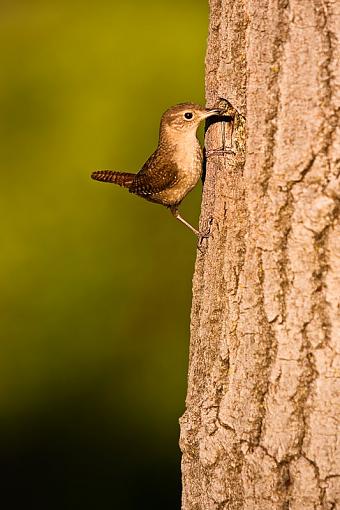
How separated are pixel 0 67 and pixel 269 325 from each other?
4635 mm

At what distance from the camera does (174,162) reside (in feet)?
10.9

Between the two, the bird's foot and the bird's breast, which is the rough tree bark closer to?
the bird's foot

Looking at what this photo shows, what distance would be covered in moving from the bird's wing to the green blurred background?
5.42 ft

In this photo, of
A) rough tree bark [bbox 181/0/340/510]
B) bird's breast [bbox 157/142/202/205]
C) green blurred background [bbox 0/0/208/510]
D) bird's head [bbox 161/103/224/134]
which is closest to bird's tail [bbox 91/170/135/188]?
bird's breast [bbox 157/142/202/205]

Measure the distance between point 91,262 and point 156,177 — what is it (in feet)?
6.40

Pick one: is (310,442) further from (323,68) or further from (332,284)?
(323,68)

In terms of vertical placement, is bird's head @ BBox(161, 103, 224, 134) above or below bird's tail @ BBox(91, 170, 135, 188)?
above

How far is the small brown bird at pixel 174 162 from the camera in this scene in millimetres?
3133

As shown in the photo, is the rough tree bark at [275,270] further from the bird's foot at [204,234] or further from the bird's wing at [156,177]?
the bird's wing at [156,177]

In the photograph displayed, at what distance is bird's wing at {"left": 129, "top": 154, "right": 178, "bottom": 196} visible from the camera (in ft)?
11.0

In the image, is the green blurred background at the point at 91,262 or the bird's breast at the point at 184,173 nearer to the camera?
the bird's breast at the point at 184,173

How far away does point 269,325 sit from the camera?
7.08 feet

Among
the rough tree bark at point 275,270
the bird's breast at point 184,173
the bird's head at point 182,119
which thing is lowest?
the rough tree bark at point 275,270

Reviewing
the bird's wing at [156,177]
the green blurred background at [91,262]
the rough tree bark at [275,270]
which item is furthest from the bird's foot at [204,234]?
the green blurred background at [91,262]
